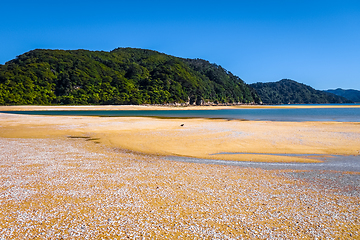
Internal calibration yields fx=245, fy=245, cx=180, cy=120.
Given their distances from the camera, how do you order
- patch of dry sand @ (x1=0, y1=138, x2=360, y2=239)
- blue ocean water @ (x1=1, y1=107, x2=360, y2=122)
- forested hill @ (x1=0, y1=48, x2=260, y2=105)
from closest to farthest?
patch of dry sand @ (x1=0, y1=138, x2=360, y2=239) < blue ocean water @ (x1=1, y1=107, x2=360, y2=122) < forested hill @ (x1=0, y1=48, x2=260, y2=105)

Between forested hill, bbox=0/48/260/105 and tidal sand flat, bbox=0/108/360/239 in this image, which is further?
forested hill, bbox=0/48/260/105

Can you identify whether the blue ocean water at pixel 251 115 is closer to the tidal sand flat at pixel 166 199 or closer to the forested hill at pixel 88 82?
the tidal sand flat at pixel 166 199

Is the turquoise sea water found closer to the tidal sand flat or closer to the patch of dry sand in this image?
the tidal sand flat

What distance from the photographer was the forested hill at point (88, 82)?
11711 cm

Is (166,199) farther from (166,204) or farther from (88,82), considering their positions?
(88,82)

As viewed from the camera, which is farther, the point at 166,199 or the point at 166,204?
the point at 166,199

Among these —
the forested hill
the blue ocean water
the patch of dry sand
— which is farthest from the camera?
the forested hill

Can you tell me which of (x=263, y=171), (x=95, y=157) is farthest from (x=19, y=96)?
(x=263, y=171)

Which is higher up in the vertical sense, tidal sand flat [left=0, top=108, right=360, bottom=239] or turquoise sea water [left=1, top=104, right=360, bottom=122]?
turquoise sea water [left=1, top=104, right=360, bottom=122]

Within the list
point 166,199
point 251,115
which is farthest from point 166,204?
point 251,115

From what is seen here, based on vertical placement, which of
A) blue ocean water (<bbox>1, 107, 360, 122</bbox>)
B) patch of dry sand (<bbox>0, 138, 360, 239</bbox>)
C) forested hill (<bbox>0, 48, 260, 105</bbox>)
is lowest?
patch of dry sand (<bbox>0, 138, 360, 239</bbox>)

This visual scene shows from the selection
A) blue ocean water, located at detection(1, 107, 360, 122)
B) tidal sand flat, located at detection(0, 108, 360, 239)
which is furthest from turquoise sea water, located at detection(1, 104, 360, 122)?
tidal sand flat, located at detection(0, 108, 360, 239)

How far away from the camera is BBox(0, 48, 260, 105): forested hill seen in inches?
4611

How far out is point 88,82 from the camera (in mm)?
141375
